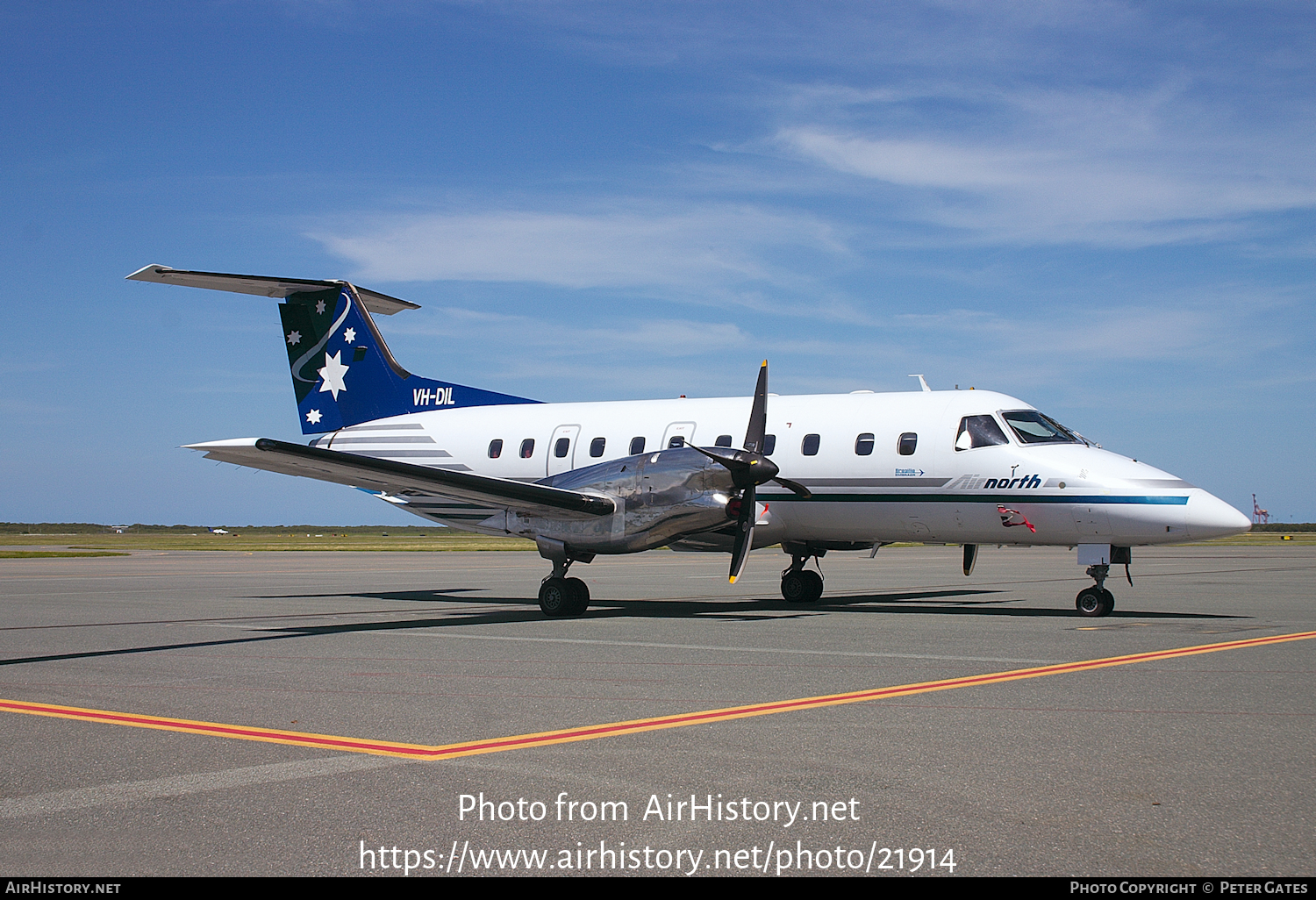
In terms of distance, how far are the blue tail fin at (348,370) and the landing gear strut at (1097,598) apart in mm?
11397

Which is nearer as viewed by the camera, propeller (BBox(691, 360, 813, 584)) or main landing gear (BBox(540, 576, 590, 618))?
propeller (BBox(691, 360, 813, 584))

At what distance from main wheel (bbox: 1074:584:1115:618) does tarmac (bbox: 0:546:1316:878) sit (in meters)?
0.54

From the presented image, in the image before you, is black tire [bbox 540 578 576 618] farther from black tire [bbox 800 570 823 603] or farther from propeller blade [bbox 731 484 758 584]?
black tire [bbox 800 570 823 603]

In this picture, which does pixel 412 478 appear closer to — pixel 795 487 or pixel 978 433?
pixel 795 487

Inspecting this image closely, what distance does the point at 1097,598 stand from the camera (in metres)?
16.0

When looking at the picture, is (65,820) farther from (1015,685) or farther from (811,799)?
(1015,685)

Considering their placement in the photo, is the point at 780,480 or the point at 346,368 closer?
the point at 780,480

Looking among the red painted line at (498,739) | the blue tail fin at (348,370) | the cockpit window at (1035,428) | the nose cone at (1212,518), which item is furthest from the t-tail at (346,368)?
the red painted line at (498,739)

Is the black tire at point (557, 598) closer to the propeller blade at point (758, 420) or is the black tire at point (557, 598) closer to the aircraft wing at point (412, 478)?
the aircraft wing at point (412, 478)

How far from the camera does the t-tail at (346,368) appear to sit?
22.8 meters

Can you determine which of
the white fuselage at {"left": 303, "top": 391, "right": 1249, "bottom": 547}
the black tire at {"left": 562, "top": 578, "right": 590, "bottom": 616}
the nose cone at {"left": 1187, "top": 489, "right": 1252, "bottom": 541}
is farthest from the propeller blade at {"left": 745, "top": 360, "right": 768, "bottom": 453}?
the nose cone at {"left": 1187, "top": 489, "right": 1252, "bottom": 541}

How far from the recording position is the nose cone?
15078 millimetres

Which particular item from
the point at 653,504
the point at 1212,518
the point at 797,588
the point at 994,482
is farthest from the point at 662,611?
the point at 1212,518

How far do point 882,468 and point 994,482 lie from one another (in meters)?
1.78
